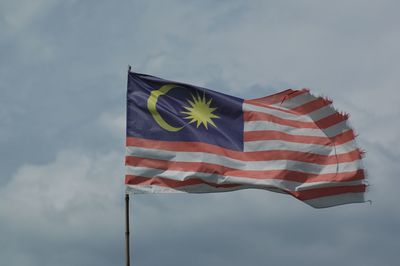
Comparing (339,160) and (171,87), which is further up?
(171,87)

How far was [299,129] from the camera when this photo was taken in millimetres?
41094

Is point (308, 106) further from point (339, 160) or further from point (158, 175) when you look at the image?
point (158, 175)

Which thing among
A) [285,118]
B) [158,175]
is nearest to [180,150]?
[158,175]

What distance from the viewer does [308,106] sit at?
4125cm

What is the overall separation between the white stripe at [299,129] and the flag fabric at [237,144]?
0.12ft

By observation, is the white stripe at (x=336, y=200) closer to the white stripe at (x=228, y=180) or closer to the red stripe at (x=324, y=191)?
the red stripe at (x=324, y=191)

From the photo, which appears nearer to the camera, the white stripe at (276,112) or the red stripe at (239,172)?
the red stripe at (239,172)

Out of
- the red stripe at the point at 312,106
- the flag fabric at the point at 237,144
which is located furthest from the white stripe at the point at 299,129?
the red stripe at the point at 312,106

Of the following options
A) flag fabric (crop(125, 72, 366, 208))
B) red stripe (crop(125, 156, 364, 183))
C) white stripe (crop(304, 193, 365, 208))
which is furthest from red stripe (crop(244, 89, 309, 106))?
white stripe (crop(304, 193, 365, 208))

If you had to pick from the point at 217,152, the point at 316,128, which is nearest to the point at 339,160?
the point at 316,128

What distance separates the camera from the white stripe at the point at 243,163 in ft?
131

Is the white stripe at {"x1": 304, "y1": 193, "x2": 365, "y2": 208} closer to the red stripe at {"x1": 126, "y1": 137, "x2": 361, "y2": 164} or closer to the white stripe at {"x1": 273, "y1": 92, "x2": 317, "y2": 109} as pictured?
the red stripe at {"x1": 126, "y1": 137, "x2": 361, "y2": 164}

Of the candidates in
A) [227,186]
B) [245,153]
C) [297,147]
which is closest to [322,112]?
[297,147]

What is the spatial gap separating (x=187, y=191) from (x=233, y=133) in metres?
3.17
